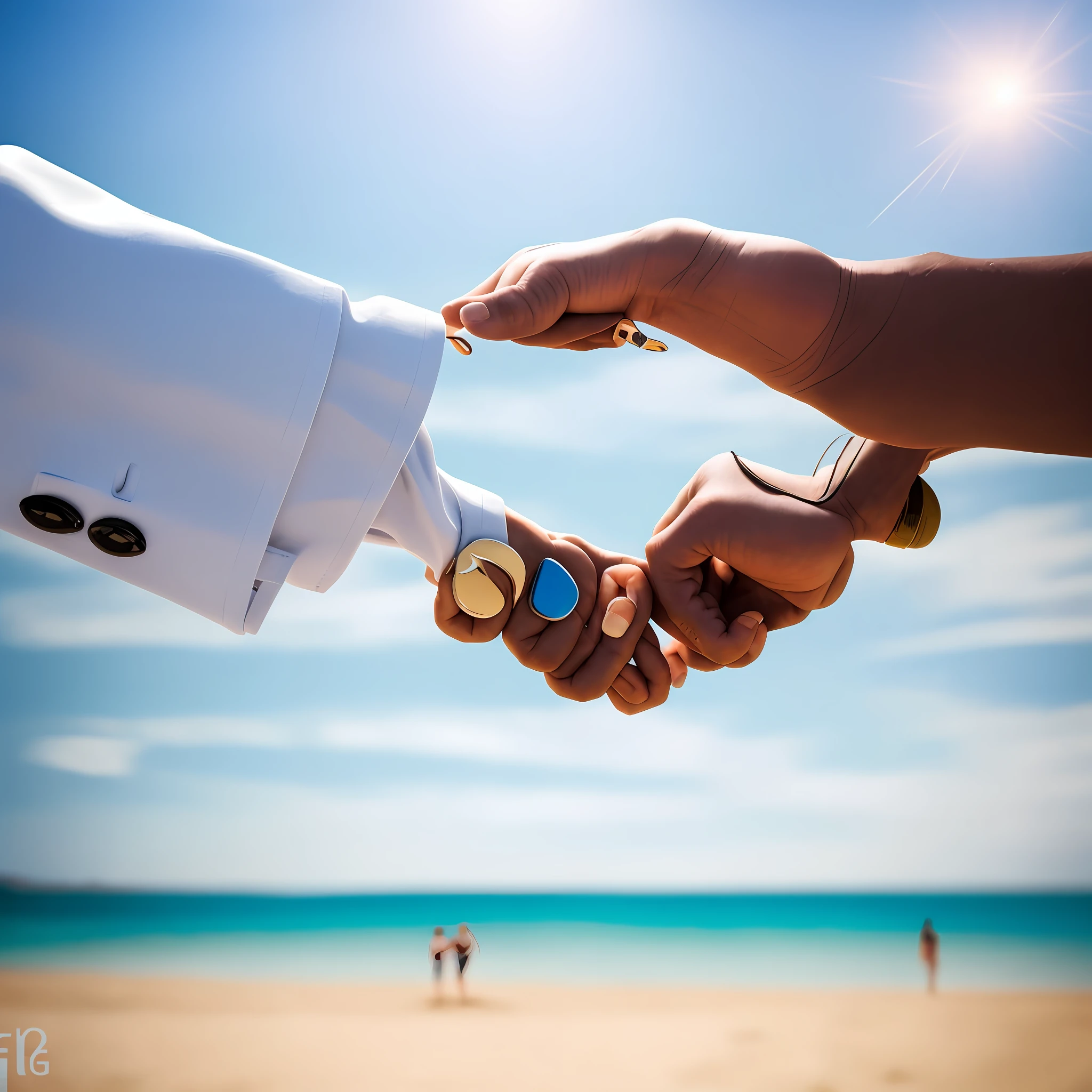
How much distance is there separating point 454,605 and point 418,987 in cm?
1003

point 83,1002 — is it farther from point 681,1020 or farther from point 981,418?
point 981,418

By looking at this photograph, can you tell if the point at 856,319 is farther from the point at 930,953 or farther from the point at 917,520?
the point at 930,953

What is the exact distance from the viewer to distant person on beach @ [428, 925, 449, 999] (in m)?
9.20

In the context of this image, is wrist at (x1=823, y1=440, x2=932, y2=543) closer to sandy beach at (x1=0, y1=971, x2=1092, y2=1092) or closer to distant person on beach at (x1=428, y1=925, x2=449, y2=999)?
sandy beach at (x1=0, y1=971, x2=1092, y2=1092)

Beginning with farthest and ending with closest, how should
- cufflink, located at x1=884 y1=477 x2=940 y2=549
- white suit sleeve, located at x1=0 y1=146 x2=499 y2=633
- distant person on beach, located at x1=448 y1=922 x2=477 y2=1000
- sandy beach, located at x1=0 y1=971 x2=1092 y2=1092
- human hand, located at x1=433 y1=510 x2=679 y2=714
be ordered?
distant person on beach, located at x1=448 y1=922 x2=477 y2=1000, sandy beach, located at x1=0 y1=971 x2=1092 y2=1092, cufflink, located at x1=884 y1=477 x2=940 y2=549, human hand, located at x1=433 y1=510 x2=679 y2=714, white suit sleeve, located at x1=0 y1=146 x2=499 y2=633

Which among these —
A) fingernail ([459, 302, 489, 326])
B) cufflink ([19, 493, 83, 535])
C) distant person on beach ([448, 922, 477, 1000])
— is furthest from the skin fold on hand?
distant person on beach ([448, 922, 477, 1000])

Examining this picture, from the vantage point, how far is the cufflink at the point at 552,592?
939mm

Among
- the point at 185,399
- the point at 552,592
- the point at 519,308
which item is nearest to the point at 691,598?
the point at 552,592

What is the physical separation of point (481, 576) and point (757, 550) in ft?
1.06

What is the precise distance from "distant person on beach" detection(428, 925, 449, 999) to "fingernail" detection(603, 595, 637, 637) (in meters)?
9.16

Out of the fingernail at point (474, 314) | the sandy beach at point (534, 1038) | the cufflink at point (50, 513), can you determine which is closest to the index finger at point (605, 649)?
the fingernail at point (474, 314)

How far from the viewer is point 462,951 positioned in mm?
8844

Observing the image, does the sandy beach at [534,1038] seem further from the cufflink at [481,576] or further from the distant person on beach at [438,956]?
the cufflink at [481,576]

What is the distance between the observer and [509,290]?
0.82 meters
